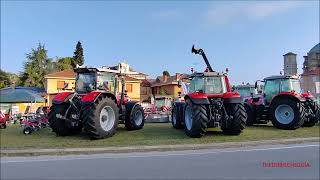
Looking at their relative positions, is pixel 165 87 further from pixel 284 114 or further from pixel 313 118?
pixel 284 114

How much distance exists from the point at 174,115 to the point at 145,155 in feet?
23.5

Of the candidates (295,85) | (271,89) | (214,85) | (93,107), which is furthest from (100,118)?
(295,85)

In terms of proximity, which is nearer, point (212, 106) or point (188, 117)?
point (212, 106)

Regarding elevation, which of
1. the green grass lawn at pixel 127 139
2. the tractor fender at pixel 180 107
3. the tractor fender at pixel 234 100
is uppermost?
the tractor fender at pixel 234 100

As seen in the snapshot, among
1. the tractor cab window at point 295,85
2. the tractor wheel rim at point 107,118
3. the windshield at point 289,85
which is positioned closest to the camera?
the tractor wheel rim at point 107,118

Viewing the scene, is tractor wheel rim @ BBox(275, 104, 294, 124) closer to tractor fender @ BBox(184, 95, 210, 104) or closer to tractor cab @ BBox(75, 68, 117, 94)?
tractor fender @ BBox(184, 95, 210, 104)

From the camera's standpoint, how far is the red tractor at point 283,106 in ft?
60.1

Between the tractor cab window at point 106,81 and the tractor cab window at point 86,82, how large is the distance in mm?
206

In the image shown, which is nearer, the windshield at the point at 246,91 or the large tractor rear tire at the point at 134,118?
the large tractor rear tire at the point at 134,118

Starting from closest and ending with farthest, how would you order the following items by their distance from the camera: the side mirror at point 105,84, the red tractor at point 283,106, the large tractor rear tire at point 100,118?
the large tractor rear tire at point 100,118 → the side mirror at point 105,84 → the red tractor at point 283,106

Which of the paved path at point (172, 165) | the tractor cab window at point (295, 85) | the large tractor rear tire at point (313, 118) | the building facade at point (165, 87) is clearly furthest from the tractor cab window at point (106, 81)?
the building facade at point (165, 87)

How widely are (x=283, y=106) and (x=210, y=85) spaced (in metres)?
4.66

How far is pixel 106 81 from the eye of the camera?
16188 millimetres

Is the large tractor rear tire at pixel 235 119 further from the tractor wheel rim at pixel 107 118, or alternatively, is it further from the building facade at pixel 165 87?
the building facade at pixel 165 87
